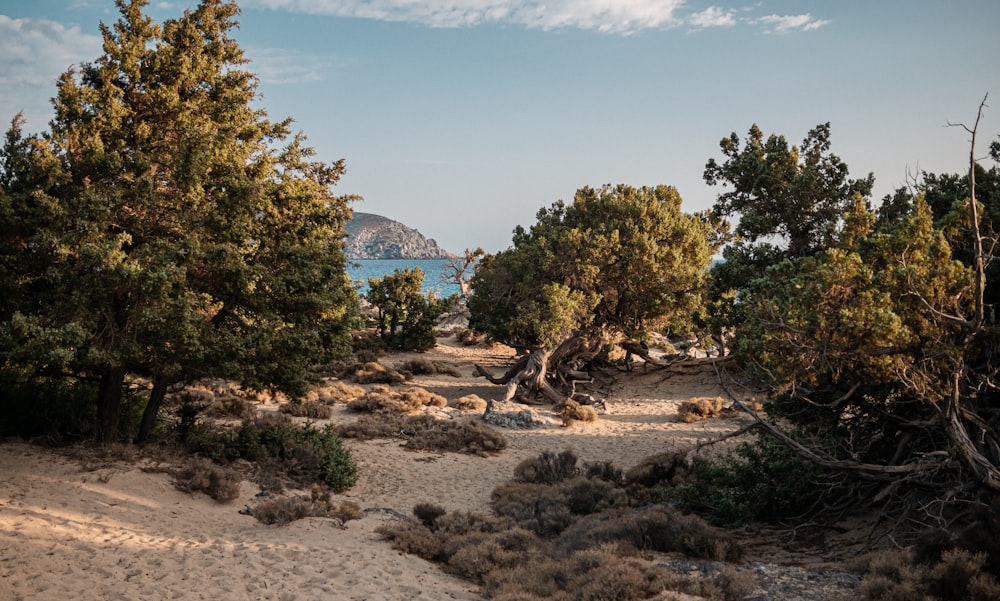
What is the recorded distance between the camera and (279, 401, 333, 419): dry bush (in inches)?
814

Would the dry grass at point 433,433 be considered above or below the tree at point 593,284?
below

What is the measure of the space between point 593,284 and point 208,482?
1841 cm

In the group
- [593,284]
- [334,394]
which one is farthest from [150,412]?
[593,284]

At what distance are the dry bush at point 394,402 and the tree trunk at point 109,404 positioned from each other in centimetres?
969

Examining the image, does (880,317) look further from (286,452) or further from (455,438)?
(455,438)

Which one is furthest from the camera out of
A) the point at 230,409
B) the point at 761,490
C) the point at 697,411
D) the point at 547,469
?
the point at 697,411

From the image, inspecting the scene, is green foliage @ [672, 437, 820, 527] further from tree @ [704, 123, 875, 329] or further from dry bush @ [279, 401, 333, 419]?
dry bush @ [279, 401, 333, 419]

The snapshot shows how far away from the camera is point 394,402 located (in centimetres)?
2317

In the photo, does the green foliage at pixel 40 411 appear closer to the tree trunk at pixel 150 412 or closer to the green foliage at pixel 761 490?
the tree trunk at pixel 150 412

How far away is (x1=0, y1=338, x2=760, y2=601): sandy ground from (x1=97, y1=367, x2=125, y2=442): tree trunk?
118 cm

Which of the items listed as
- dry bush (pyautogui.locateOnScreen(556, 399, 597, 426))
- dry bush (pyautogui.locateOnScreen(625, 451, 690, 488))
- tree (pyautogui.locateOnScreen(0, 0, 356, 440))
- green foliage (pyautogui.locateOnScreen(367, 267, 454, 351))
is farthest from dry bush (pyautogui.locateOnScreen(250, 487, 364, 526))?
green foliage (pyautogui.locateOnScreen(367, 267, 454, 351))

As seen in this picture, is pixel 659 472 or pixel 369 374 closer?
pixel 659 472

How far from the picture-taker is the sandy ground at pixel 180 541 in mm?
8391

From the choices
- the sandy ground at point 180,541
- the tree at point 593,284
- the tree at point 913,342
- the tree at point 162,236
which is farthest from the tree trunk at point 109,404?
the tree at point 593,284
